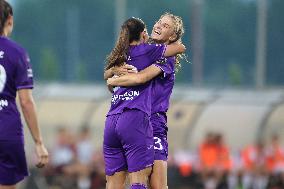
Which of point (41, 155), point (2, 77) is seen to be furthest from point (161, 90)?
point (2, 77)

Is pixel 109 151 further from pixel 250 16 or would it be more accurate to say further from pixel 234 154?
pixel 250 16

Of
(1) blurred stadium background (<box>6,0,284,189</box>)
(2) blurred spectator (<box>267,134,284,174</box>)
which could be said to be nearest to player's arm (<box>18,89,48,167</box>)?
(1) blurred stadium background (<box>6,0,284,189</box>)

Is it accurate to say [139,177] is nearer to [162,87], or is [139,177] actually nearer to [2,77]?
[162,87]

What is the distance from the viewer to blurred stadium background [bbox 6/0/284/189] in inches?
764

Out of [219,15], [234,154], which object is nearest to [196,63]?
[219,15]

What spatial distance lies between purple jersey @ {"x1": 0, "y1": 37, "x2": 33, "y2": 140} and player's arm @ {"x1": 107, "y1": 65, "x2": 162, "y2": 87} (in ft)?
3.21

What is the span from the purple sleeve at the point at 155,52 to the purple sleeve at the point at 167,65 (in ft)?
0.17

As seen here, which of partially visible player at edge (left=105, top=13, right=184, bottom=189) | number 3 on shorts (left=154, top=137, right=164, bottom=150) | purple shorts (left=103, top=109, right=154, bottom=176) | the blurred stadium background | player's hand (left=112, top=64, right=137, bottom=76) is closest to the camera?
purple shorts (left=103, top=109, right=154, bottom=176)

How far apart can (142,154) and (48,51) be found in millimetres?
19590

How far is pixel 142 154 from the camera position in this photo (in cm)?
989

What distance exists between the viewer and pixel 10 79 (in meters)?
9.23

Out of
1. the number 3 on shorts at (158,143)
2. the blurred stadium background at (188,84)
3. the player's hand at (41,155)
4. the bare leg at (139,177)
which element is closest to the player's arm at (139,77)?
the number 3 on shorts at (158,143)

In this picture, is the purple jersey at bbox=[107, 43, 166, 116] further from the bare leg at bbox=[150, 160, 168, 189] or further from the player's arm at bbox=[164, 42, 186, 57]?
the bare leg at bbox=[150, 160, 168, 189]

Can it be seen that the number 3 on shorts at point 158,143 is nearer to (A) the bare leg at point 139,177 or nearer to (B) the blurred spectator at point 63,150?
(A) the bare leg at point 139,177
